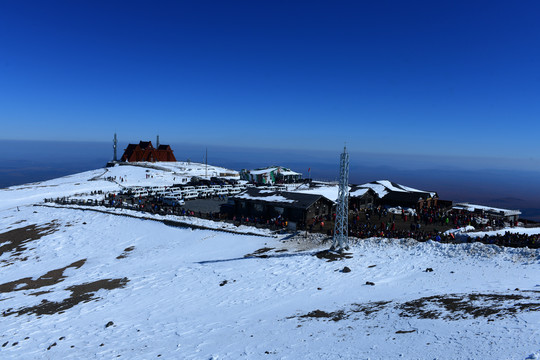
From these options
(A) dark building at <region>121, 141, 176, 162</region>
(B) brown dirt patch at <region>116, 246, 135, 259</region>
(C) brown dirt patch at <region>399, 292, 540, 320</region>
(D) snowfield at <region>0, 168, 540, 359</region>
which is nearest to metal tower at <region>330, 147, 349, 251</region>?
(D) snowfield at <region>0, 168, 540, 359</region>

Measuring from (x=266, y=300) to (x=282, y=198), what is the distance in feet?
66.5

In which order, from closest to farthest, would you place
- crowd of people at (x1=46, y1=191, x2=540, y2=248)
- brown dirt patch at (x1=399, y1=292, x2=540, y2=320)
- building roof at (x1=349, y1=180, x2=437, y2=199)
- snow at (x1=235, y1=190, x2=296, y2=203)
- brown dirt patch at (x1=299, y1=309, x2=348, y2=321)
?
brown dirt patch at (x1=399, y1=292, x2=540, y2=320) → brown dirt patch at (x1=299, y1=309, x2=348, y2=321) → crowd of people at (x1=46, y1=191, x2=540, y2=248) → snow at (x1=235, y1=190, x2=296, y2=203) → building roof at (x1=349, y1=180, x2=437, y2=199)

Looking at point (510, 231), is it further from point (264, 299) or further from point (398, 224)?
point (264, 299)

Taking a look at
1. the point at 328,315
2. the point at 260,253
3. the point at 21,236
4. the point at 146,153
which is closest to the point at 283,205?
the point at 260,253

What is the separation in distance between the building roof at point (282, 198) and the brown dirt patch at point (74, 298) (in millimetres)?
18115

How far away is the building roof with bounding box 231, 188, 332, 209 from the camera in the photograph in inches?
1426

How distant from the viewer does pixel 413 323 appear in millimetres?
12797

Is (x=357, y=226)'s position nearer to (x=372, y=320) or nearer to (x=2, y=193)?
(x=372, y=320)

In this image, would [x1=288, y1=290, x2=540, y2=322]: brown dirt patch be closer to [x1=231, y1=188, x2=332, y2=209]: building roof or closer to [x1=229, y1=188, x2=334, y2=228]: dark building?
[x1=229, y1=188, x2=334, y2=228]: dark building

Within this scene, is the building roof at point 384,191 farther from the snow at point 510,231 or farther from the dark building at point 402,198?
the snow at point 510,231

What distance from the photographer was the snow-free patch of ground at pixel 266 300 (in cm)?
1191

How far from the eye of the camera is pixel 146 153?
377 feet

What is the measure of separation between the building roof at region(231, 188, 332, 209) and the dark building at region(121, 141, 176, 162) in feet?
269

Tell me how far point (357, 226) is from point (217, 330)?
22083 mm
